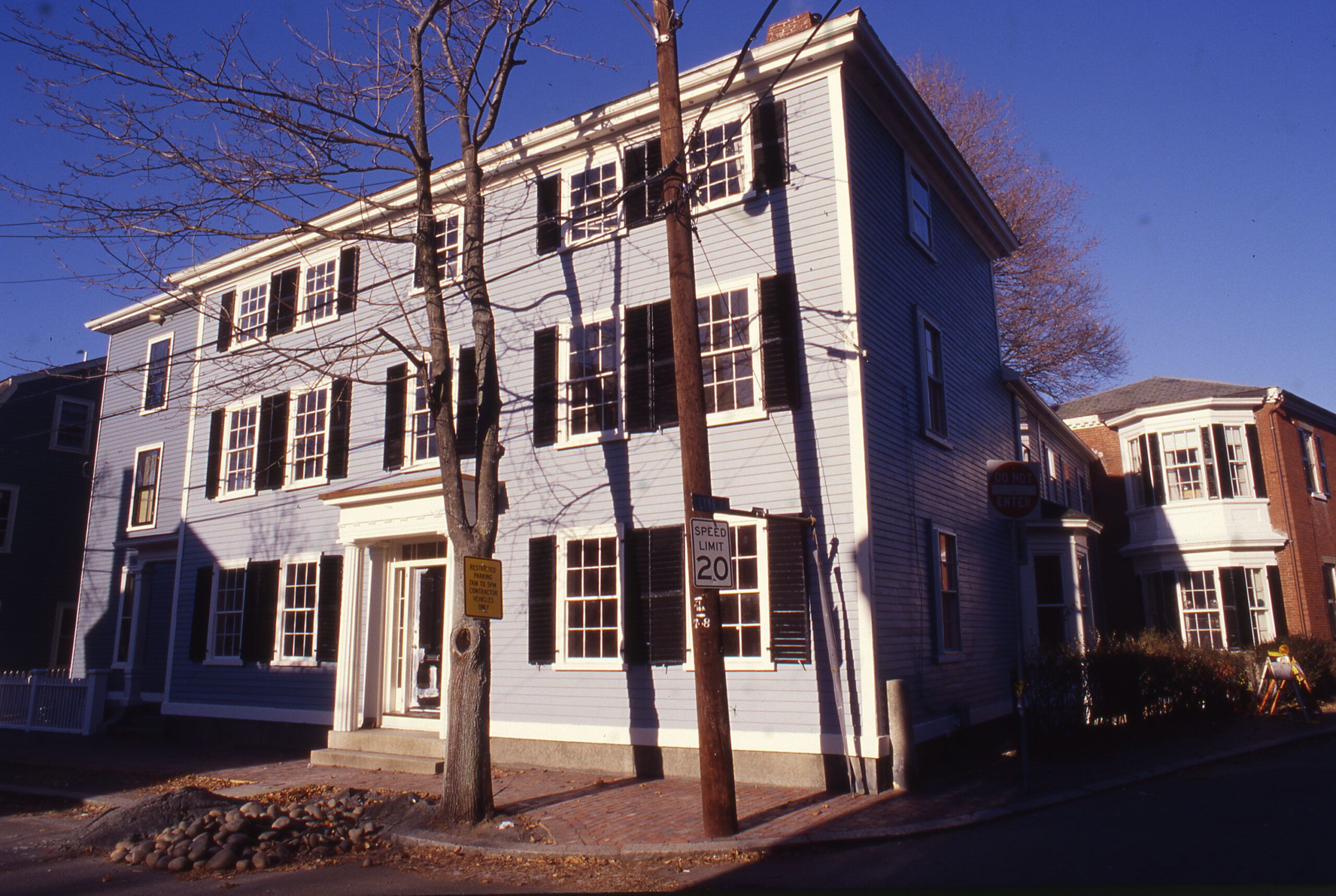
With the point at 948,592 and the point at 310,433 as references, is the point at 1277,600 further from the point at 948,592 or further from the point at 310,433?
the point at 310,433

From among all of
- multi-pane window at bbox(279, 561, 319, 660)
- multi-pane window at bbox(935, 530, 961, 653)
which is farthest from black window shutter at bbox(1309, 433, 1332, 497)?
multi-pane window at bbox(279, 561, 319, 660)

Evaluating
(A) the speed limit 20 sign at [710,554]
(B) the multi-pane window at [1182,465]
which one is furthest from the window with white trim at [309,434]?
(B) the multi-pane window at [1182,465]

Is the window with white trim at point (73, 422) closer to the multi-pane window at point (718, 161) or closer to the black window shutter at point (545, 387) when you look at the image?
the black window shutter at point (545, 387)

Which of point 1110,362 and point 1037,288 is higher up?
point 1037,288

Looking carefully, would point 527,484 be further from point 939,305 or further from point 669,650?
point 939,305

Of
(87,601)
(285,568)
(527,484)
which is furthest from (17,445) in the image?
(527,484)

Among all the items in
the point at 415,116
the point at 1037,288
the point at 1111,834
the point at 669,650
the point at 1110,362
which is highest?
the point at 1037,288

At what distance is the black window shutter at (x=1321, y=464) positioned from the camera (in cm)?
2316

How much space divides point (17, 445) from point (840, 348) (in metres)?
23.7

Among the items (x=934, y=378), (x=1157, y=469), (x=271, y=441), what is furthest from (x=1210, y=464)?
(x=271, y=441)

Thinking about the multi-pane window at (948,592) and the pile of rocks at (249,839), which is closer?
the pile of rocks at (249,839)

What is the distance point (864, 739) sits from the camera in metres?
9.89

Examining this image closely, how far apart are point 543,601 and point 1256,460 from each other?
1790cm

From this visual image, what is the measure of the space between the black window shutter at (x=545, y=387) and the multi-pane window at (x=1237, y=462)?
17.0 metres
